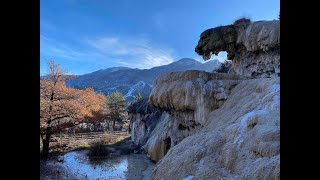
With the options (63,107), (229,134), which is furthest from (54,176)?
(229,134)

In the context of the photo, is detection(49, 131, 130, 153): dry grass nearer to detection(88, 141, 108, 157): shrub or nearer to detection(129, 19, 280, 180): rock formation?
detection(88, 141, 108, 157): shrub

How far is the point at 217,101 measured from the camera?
17.6 meters

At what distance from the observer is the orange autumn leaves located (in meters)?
25.9

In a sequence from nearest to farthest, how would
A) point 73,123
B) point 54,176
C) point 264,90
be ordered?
point 264,90
point 54,176
point 73,123

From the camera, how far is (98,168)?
26328 mm

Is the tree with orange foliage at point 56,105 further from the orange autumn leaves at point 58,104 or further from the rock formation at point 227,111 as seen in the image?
the rock formation at point 227,111

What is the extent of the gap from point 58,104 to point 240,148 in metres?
19.2

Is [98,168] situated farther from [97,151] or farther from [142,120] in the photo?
[142,120]

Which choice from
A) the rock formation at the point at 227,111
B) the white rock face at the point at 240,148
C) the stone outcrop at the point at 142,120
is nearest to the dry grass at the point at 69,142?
the stone outcrop at the point at 142,120

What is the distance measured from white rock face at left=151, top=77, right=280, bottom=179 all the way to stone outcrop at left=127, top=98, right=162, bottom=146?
24985mm

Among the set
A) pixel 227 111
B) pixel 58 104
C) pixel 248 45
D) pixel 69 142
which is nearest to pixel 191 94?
pixel 227 111

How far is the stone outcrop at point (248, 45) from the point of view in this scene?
20.4m
